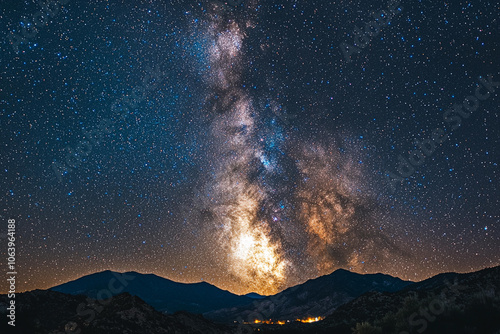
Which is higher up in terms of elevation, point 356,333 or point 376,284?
point 376,284

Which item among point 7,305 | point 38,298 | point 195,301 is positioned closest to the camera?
point 7,305

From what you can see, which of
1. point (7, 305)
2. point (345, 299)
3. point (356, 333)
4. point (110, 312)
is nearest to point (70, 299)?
point (7, 305)

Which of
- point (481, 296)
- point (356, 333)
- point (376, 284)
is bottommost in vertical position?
point (356, 333)

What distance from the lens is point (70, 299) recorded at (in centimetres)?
2225

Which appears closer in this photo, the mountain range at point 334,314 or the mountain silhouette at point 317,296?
the mountain range at point 334,314

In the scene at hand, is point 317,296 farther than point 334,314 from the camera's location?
Yes

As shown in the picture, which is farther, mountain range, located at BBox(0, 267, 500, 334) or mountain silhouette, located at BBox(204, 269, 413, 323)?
mountain silhouette, located at BBox(204, 269, 413, 323)

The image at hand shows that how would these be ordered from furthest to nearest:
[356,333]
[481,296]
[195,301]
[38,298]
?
[195,301] < [38,298] < [356,333] < [481,296]

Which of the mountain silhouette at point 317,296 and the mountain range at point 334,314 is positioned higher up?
the mountain silhouette at point 317,296

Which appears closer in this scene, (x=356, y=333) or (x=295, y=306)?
(x=356, y=333)

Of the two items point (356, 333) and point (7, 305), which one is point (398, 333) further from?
point (7, 305)

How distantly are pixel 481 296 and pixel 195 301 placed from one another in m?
192

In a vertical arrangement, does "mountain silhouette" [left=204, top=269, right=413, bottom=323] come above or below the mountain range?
above

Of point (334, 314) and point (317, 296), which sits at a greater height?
point (317, 296)
